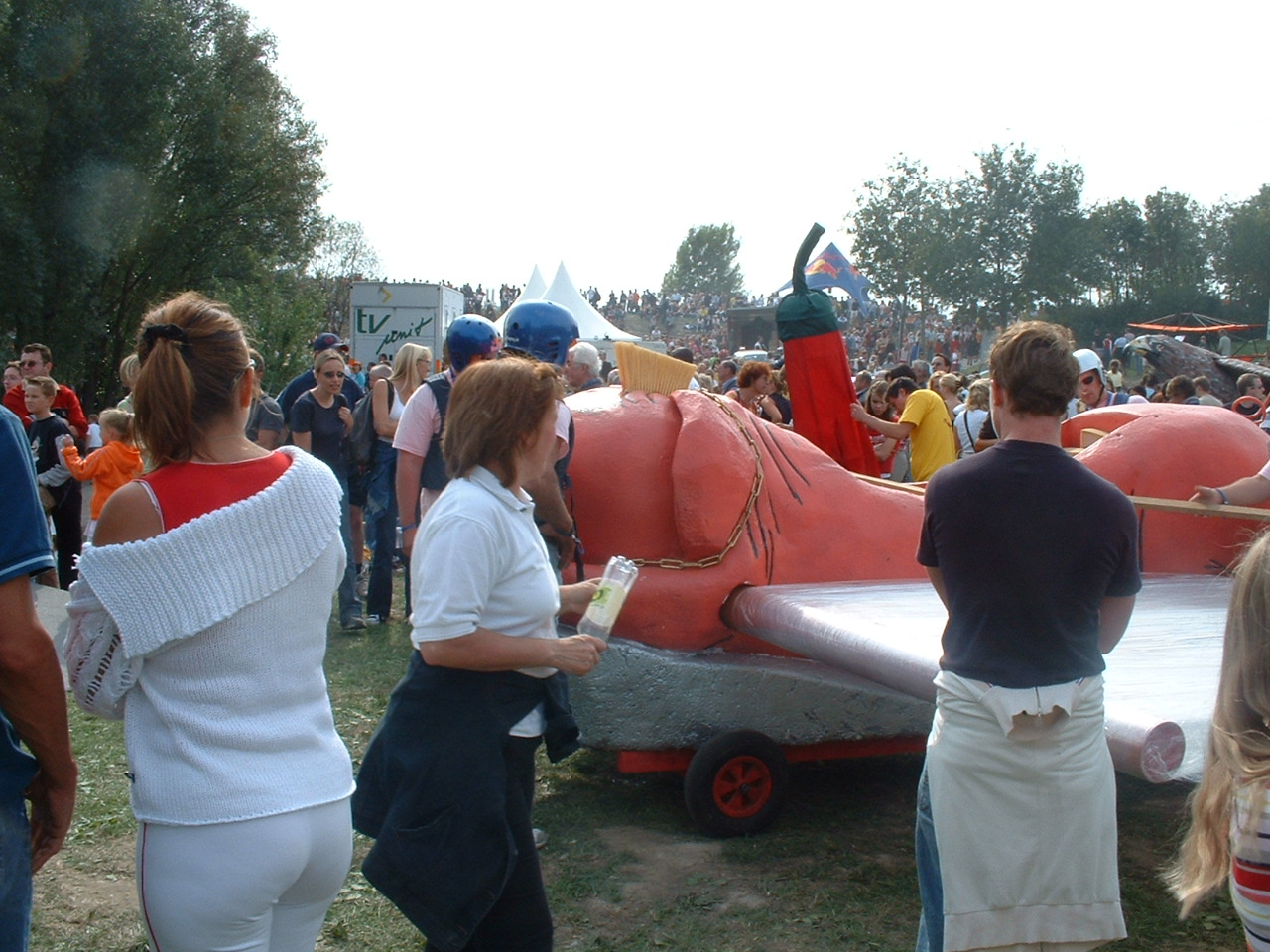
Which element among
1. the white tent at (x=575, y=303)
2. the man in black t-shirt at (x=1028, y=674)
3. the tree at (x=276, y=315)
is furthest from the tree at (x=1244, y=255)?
the man in black t-shirt at (x=1028, y=674)

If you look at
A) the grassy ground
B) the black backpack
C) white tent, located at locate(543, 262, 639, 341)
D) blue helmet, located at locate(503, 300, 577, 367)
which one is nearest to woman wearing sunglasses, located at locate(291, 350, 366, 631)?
the black backpack

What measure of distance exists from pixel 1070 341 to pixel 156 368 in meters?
1.79

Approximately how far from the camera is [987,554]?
234 centimetres

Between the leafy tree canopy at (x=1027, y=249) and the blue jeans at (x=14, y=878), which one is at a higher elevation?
the leafy tree canopy at (x=1027, y=249)

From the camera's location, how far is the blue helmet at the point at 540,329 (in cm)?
454

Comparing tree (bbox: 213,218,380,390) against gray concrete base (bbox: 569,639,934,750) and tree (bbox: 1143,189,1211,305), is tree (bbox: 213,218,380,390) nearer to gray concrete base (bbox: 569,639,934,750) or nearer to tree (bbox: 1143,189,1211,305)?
gray concrete base (bbox: 569,639,934,750)

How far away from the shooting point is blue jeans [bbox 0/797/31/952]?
68.1 inches

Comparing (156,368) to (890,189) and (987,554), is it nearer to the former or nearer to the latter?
(987,554)

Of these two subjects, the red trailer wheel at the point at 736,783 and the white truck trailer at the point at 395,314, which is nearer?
the red trailer wheel at the point at 736,783

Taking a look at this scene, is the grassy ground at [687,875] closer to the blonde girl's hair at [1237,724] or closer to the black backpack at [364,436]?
the blonde girl's hair at [1237,724]

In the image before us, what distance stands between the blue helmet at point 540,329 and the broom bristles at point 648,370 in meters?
0.22

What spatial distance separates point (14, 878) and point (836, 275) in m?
23.5

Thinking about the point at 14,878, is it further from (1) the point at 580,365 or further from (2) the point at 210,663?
(1) the point at 580,365

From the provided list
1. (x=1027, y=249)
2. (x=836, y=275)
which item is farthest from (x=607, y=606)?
(x=1027, y=249)
